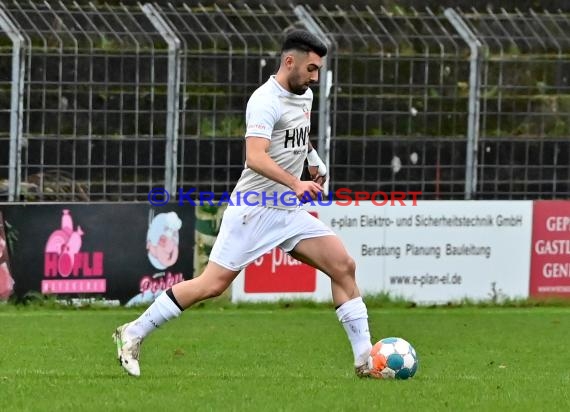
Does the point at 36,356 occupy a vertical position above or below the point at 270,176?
below

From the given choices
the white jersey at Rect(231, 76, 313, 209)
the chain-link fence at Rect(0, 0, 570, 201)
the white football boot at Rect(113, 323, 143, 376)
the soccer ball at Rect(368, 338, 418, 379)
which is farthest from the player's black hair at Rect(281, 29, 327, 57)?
the chain-link fence at Rect(0, 0, 570, 201)

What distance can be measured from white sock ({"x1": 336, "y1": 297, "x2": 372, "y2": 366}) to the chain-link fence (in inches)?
269

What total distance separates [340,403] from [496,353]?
4.15 meters

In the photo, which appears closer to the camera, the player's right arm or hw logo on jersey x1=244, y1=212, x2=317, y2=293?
the player's right arm

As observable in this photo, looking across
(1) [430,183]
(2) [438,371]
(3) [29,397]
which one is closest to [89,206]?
(1) [430,183]

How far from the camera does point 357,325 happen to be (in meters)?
9.25

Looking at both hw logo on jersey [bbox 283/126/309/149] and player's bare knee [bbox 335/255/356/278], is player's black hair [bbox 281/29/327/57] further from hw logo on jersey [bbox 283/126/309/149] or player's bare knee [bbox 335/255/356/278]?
player's bare knee [bbox 335/255/356/278]

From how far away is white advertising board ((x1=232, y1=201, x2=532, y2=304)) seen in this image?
1605cm

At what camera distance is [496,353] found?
11.7 metres

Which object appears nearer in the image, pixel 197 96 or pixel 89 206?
pixel 89 206

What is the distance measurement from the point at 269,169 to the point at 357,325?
3.88ft

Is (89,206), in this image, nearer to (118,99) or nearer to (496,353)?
(118,99)

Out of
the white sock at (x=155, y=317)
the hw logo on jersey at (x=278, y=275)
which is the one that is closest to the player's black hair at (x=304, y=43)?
the white sock at (x=155, y=317)

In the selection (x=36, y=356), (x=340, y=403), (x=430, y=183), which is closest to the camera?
(x=340, y=403)
